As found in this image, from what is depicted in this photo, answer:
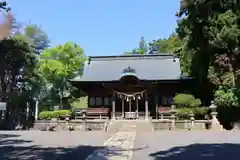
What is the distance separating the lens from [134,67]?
3025 cm

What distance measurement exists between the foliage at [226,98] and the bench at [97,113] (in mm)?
9811

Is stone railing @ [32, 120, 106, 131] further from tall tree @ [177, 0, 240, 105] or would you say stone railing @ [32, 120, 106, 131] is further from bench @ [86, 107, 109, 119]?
tall tree @ [177, 0, 240, 105]

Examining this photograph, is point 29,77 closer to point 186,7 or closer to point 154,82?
point 154,82

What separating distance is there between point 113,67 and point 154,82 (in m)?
5.98

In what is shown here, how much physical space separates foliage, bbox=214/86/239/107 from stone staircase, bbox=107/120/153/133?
16.7 ft

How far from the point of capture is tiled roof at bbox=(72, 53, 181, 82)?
91.1 ft

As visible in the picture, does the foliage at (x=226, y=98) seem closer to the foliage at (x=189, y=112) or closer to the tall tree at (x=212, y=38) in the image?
the tall tree at (x=212, y=38)

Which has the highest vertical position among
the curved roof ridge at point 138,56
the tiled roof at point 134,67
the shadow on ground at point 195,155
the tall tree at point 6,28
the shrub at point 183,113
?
the tall tree at point 6,28

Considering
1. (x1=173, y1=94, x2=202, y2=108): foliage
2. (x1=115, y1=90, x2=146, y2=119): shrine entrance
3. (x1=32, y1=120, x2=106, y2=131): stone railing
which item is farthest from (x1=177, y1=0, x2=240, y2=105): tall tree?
(x1=32, y1=120, x2=106, y2=131): stone railing

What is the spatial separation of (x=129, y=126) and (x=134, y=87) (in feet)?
20.3

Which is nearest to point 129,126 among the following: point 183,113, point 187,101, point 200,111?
point 183,113

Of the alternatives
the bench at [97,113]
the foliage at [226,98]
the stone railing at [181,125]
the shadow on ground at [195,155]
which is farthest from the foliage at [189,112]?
the shadow on ground at [195,155]

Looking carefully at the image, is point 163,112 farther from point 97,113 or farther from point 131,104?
point 97,113

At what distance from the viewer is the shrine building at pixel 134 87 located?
86.5 feet
